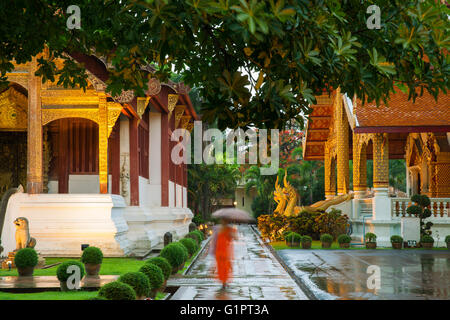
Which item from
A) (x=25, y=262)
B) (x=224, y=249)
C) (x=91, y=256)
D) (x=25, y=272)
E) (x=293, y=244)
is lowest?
(x=293, y=244)

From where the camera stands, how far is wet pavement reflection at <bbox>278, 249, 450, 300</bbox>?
10.5 m

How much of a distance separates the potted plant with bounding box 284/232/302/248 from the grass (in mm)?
8918

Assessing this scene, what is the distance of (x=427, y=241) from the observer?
21.3m

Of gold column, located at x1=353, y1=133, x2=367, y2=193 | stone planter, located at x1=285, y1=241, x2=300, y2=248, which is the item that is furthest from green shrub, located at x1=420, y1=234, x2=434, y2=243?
gold column, located at x1=353, y1=133, x2=367, y2=193

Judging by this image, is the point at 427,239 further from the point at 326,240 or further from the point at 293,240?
the point at 293,240

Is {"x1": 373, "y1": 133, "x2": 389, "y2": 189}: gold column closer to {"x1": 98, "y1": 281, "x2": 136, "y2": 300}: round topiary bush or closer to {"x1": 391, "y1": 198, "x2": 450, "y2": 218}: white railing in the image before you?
{"x1": 391, "y1": 198, "x2": 450, "y2": 218}: white railing

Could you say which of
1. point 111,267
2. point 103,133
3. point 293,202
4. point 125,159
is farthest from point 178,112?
point 111,267

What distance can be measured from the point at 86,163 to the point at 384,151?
1085cm

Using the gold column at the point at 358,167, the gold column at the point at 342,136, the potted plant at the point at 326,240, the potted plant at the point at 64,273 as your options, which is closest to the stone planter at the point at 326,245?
the potted plant at the point at 326,240

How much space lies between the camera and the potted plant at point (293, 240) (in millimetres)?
23128

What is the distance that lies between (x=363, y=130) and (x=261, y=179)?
3128 centimetres

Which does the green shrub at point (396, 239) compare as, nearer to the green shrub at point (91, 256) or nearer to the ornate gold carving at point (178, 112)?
the ornate gold carving at point (178, 112)

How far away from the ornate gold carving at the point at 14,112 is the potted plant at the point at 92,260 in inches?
360
